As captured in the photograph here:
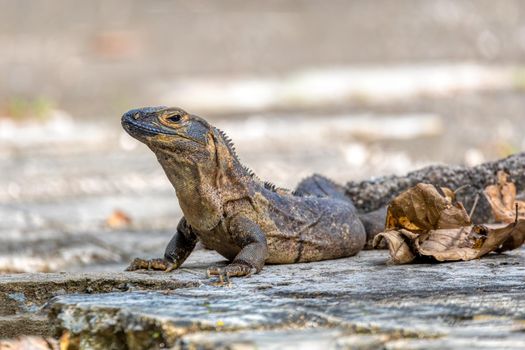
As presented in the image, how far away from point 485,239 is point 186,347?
1.91 meters

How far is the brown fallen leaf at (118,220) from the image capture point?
8.13 metres

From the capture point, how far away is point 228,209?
5.32m

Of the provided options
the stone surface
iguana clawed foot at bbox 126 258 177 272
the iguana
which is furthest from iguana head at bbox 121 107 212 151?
the stone surface

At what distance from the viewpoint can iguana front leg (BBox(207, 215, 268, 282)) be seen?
15.6 feet

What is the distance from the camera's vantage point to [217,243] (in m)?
5.38

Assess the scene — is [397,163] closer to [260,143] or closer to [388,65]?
[260,143]

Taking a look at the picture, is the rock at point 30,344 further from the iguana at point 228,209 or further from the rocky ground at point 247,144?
the iguana at point 228,209

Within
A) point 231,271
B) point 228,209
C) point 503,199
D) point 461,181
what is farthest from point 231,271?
point 461,181

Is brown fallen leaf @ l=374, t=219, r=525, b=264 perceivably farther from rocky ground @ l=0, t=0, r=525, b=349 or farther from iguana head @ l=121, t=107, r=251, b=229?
iguana head @ l=121, t=107, r=251, b=229

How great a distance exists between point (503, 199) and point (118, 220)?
336 centimetres

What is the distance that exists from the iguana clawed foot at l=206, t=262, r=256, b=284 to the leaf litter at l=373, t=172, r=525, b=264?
64 centimetres

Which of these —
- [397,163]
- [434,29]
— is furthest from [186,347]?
[434,29]

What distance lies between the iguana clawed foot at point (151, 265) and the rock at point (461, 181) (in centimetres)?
160

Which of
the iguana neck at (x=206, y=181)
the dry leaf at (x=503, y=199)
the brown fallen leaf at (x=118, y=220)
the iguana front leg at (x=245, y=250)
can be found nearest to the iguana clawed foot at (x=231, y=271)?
the iguana front leg at (x=245, y=250)
